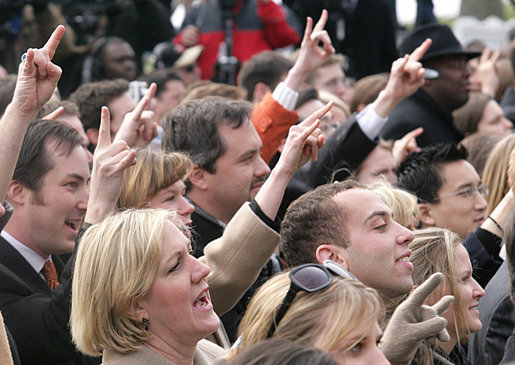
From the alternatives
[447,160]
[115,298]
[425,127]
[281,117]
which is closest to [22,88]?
[115,298]

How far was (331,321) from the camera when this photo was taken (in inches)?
100

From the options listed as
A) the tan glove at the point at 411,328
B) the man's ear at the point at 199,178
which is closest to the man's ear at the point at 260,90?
the man's ear at the point at 199,178

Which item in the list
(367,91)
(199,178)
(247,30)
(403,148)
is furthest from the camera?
(247,30)

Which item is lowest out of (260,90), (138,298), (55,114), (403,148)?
(260,90)

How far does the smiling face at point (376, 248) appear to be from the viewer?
350cm

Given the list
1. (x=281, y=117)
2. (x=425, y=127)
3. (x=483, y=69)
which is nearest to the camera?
(x=281, y=117)

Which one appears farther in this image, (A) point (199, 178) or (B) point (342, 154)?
(B) point (342, 154)

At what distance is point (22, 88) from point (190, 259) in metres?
0.85

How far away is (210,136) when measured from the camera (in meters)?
4.77

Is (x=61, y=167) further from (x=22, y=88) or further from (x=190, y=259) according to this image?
(x=190, y=259)

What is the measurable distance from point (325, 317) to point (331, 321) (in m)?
0.02

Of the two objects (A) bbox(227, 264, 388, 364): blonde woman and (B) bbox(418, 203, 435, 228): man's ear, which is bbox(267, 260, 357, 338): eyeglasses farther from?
(B) bbox(418, 203, 435, 228): man's ear

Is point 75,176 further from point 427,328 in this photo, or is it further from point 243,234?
point 427,328

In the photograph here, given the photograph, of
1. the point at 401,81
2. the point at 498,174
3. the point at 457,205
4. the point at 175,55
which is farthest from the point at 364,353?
the point at 175,55
